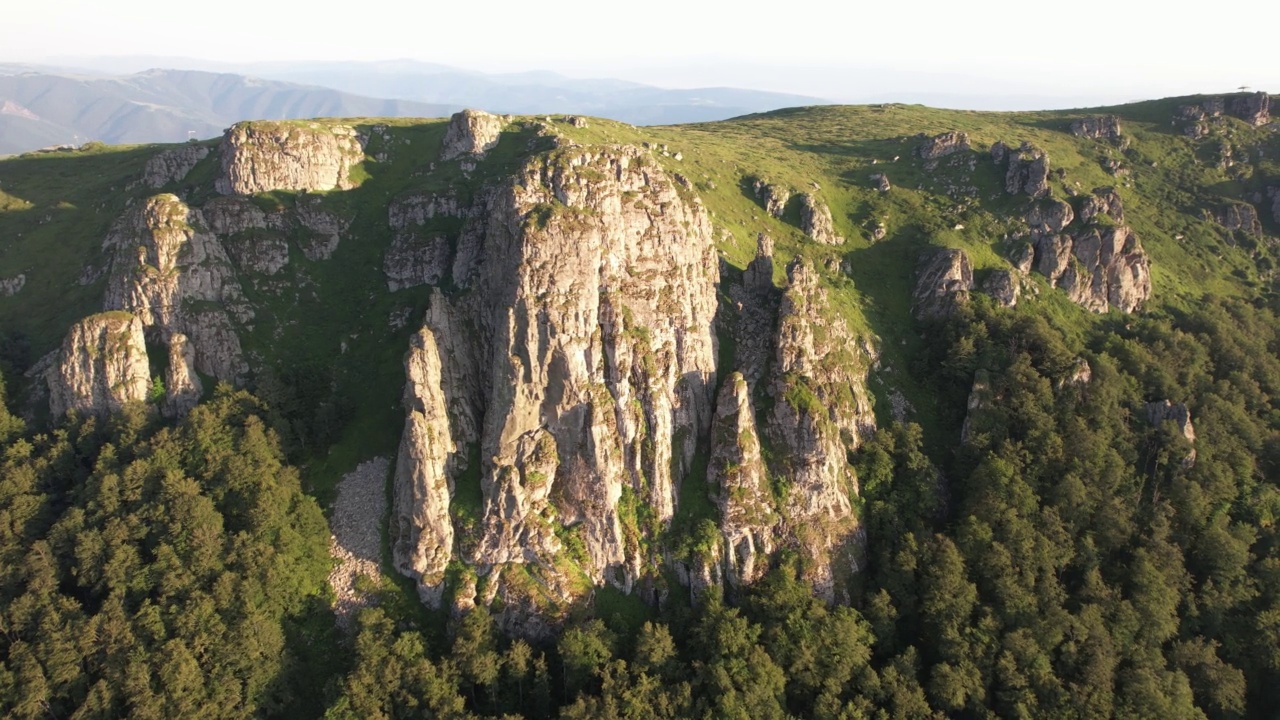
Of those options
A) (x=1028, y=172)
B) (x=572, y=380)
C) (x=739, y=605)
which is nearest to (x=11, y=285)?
(x=572, y=380)

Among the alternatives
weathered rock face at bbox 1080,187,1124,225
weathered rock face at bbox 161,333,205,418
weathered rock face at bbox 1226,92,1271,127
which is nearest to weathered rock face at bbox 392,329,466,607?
weathered rock face at bbox 161,333,205,418

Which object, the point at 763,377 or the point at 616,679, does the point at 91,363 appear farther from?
the point at 763,377

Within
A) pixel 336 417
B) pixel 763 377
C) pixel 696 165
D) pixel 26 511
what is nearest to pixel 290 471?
pixel 336 417

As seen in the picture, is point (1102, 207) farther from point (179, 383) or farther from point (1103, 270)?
point (179, 383)

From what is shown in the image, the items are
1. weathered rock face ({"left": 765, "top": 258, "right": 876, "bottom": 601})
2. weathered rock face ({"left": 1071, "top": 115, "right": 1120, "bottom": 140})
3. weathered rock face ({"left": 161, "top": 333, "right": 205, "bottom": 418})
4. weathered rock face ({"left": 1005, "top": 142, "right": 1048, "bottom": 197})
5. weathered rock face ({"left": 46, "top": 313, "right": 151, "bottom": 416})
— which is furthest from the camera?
weathered rock face ({"left": 1071, "top": 115, "right": 1120, "bottom": 140})

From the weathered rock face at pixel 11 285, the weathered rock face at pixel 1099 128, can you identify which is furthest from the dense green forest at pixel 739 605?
the weathered rock face at pixel 1099 128

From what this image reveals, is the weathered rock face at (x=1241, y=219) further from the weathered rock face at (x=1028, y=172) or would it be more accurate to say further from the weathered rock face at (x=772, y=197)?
the weathered rock face at (x=772, y=197)

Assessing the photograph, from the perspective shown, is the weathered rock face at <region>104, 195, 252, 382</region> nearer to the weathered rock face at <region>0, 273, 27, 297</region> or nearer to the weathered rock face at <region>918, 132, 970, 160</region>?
the weathered rock face at <region>0, 273, 27, 297</region>
